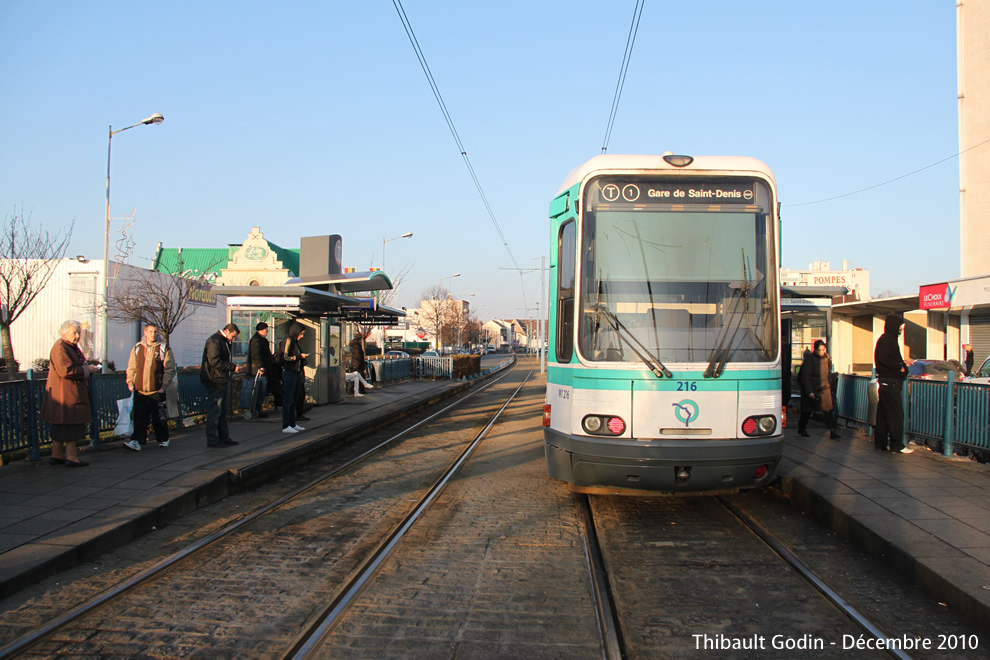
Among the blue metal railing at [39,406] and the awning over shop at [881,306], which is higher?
the awning over shop at [881,306]

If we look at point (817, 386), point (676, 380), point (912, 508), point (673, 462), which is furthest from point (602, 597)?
point (817, 386)

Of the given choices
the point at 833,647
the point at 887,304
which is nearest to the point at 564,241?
the point at 833,647

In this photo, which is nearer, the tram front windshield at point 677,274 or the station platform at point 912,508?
the station platform at point 912,508

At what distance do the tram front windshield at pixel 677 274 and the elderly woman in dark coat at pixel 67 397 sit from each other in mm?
5656

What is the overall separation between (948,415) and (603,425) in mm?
5891

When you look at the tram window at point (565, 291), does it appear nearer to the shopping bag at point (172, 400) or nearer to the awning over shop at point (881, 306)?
the shopping bag at point (172, 400)

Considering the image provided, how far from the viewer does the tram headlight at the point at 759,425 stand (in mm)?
5688

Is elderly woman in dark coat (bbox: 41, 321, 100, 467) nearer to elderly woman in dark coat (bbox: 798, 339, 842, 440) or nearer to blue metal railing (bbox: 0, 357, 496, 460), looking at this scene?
blue metal railing (bbox: 0, 357, 496, 460)

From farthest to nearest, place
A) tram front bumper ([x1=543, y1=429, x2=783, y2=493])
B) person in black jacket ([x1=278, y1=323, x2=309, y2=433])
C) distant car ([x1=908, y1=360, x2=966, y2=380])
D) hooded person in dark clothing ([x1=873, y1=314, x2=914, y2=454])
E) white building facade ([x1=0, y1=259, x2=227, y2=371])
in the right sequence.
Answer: white building facade ([x1=0, y1=259, x2=227, y2=371]), distant car ([x1=908, y1=360, x2=966, y2=380]), person in black jacket ([x1=278, y1=323, x2=309, y2=433]), hooded person in dark clothing ([x1=873, y1=314, x2=914, y2=454]), tram front bumper ([x1=543, y1=429, x2=783, y2=493])

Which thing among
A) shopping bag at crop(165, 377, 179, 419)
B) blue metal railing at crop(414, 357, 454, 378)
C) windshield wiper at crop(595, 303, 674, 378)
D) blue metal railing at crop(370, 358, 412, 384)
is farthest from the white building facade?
windshield wiper at crop(595, 303, 674, 378)

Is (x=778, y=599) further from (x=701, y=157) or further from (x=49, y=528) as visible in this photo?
(x=49, y=528)

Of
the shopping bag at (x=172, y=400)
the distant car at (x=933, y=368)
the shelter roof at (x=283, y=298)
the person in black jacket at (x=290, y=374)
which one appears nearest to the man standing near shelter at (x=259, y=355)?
the person in black jacket at (x=290, y=374)

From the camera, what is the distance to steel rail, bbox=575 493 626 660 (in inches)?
138

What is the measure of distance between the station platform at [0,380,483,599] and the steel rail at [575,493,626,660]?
12.2 ft
